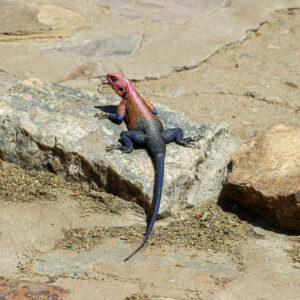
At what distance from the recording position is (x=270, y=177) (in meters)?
4.05

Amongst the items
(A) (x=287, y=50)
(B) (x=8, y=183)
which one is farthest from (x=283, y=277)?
(A) (x=287, y=50)

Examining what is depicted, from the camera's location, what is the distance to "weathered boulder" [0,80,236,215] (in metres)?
4.16

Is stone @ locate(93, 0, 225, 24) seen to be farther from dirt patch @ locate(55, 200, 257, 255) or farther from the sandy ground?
dirt patch @ locate(55, 200, 257, 255)

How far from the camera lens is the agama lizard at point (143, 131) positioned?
4.15 meters

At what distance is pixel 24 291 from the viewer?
111 inches

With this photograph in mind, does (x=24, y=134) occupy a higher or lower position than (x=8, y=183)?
higher

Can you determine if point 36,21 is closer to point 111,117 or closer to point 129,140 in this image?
point 111,117

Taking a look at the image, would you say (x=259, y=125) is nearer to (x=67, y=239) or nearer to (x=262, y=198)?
(x=262, y=198)

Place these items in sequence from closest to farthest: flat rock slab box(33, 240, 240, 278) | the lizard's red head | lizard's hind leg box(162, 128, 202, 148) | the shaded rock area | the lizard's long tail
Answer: the shaded rock area < flat rock slab box(33, 240, 240, 278) < the lizard's long tail < lizard's hind leg box(162, 128, 202, 148) < the lizard's red head

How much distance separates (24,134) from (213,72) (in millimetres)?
3416

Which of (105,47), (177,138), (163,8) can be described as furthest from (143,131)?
(163,8)

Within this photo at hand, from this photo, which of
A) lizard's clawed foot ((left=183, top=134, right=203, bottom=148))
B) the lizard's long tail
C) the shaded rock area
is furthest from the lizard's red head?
the shaded rock area

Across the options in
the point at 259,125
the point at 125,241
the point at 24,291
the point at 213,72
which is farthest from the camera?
the point at 213,72

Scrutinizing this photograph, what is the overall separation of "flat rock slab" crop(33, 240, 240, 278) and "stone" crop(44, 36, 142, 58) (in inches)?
165
